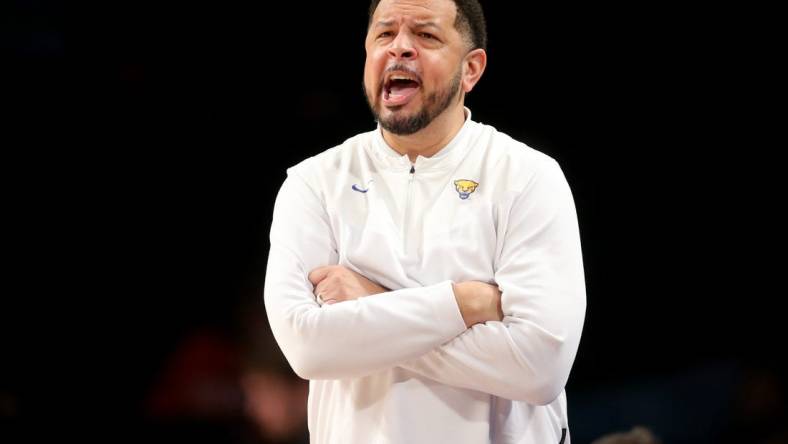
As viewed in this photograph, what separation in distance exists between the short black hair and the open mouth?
194mm

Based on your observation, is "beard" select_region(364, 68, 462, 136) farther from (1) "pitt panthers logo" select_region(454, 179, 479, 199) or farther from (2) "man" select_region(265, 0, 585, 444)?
(1) "pitt panthers logo" select_region(454, 179, 479, 199)

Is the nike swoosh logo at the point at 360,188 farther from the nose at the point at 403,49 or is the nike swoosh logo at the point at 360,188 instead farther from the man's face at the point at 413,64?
the nose at the point at 403,49

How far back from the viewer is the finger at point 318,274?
2.19 meters

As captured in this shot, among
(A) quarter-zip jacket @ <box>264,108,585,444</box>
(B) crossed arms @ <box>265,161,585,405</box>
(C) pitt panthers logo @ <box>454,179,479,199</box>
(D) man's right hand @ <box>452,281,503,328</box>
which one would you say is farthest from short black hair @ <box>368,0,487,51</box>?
(D) man's right hand @ <box>452,281,503,328</box>

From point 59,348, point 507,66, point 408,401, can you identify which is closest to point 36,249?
point 59,348

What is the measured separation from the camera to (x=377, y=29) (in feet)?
7.65

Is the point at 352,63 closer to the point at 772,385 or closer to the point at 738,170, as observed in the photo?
the point at 738,170

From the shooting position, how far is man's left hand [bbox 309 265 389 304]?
6.98 feet

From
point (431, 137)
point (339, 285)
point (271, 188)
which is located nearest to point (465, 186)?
point (431, 137)

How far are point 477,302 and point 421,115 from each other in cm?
51

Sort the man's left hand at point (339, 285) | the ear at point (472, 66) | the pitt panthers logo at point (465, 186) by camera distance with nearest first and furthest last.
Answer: the man's left hand at point (339, 285) < the pitt panthers logo at point (465, 186) < the ear at point (472, 66)

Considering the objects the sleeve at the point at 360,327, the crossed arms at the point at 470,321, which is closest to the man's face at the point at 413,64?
the crossed arms at the point at 470,321

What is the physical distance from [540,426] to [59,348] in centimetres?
242

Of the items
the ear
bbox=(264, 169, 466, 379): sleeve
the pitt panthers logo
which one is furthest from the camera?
the ear
